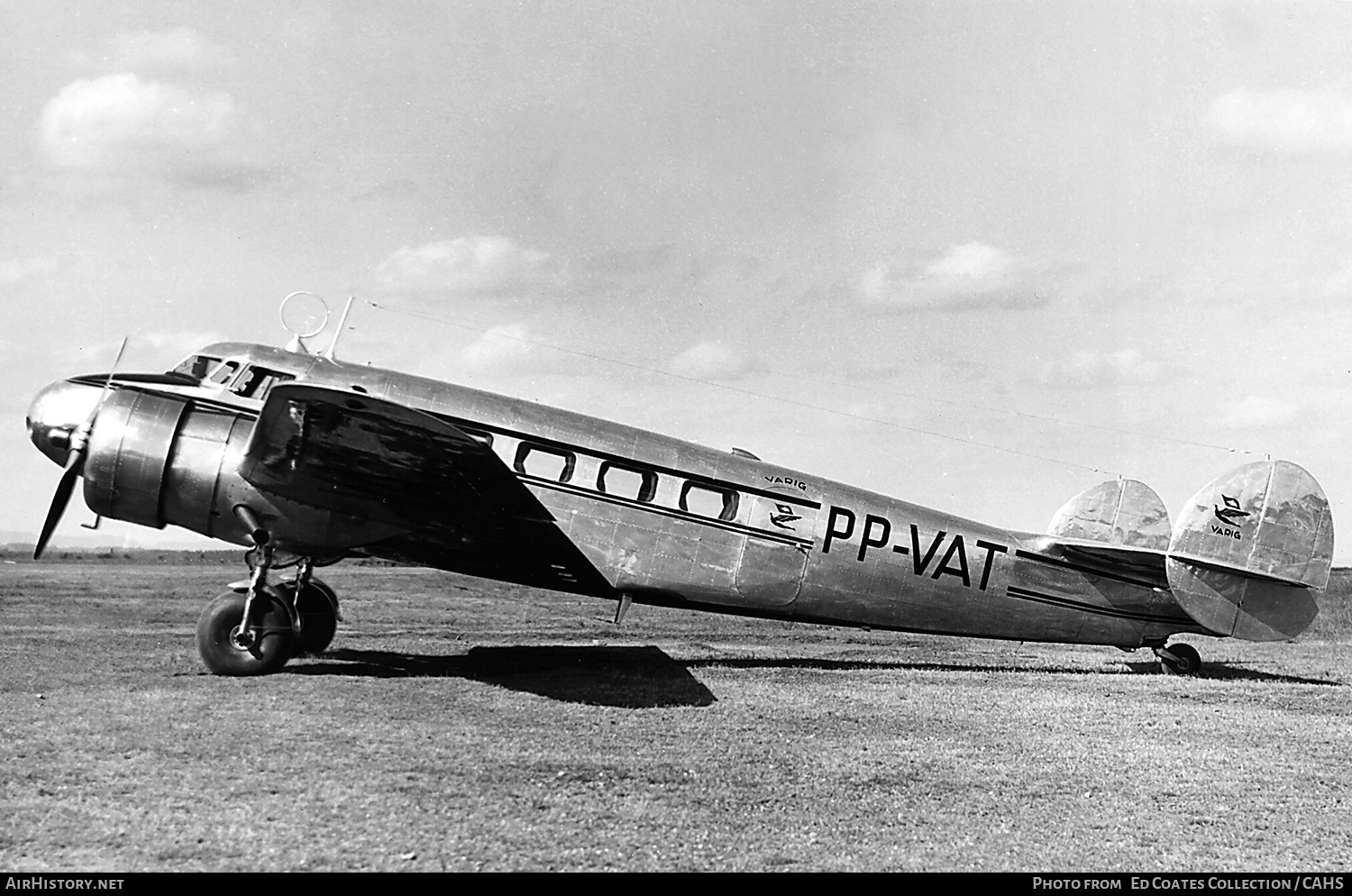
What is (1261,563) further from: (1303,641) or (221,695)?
(221,695)

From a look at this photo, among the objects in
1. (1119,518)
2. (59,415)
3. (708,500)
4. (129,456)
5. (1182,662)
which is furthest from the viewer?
(1119,518)

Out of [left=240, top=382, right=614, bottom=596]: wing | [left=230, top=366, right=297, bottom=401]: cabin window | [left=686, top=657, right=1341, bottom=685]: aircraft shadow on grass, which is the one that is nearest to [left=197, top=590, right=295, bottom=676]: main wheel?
[left=240, top=382, right=614, bottom=596]: wing

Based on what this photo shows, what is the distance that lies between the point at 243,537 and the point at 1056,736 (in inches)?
297

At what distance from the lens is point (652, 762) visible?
6.81 m

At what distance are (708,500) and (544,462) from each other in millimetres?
1740

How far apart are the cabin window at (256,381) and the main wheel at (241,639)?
2.02 metres

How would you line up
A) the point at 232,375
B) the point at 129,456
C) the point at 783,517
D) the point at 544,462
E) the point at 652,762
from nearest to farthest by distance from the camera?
the point at 652,762 < the point at 129,456 < the point at 232,375 < the point at 544,462 < the point at 783,517

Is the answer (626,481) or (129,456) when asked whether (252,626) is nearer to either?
(129,456)

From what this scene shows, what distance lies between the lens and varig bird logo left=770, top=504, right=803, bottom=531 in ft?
35.6

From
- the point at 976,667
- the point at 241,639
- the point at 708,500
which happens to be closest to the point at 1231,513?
the point at 976,667

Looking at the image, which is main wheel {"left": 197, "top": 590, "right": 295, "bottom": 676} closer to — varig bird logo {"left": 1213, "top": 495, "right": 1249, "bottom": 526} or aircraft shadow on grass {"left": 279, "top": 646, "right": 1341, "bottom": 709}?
aircraft shadow on grass {"left": 279, "top": 646, "right": 1341, "bottom": 709}

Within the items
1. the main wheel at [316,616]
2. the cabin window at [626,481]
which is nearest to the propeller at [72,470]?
the main wheel at [316,616]

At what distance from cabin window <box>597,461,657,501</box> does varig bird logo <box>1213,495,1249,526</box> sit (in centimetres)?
614

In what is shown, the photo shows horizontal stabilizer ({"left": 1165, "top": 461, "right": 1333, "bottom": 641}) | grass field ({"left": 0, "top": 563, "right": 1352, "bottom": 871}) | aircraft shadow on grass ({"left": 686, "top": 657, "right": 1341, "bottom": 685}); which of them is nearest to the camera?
grass field ({"left": 0, "top": 563, "right": 1352, "bottom": 871})
